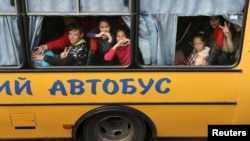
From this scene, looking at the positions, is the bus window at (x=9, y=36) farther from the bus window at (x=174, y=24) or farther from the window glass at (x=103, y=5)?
the bus window at (x=174, y=24)

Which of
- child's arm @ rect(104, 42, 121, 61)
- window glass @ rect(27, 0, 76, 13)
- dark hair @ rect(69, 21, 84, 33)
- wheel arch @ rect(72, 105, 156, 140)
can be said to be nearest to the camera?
window glass @ rect(27, 0, 76, 13)

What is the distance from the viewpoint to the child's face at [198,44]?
358 centimetres

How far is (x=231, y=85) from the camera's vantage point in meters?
3.64

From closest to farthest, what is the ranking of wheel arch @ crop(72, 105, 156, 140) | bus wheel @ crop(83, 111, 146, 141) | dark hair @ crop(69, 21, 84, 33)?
dark hair @ crop(69, 21, 84, 33), wheel arch @ crop(72, 105, 156, 140), bus wheel @ crop(83, 111, 146, 141)

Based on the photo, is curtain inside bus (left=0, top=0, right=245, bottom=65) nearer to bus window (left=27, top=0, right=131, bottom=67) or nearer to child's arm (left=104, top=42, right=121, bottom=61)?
bus window (left=27, top=0, right=131, bottom=67)

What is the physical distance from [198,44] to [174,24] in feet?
1.08

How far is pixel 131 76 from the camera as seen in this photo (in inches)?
142

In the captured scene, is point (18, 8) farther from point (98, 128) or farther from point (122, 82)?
point (98, 128)

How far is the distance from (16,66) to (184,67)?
5.46ft

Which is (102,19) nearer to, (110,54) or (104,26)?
(104,26)

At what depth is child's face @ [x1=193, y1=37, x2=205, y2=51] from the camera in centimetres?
358

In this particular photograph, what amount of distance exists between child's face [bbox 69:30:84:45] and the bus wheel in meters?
0.83

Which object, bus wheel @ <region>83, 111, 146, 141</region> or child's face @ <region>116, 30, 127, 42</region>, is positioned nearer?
child's face @ <region>116, 30, 127, 42</region>

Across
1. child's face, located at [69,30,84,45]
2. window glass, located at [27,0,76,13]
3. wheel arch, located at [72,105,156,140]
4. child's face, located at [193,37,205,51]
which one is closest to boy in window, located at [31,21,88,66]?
child's face, located at [69,30,84,45]
